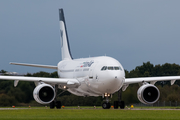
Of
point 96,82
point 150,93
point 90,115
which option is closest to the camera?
point 90,115

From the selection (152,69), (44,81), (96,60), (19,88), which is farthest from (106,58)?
(152,69)

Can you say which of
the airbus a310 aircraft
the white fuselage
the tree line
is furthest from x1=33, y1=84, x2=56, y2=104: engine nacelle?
the tree line

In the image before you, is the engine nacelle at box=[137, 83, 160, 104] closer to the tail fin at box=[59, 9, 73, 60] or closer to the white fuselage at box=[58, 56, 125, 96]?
the white fuselage at box=[58, 56, 125, 96]

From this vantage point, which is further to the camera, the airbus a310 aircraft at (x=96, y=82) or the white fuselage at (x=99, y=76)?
the airbus a310 aircraft at (x=96, y=82)

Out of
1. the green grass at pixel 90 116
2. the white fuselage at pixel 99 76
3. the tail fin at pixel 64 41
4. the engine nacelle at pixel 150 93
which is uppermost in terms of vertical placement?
the tail fin at pixel 64 41

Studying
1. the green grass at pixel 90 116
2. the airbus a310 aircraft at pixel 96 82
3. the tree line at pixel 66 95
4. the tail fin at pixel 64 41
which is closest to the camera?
the green grass at pixel 90 116

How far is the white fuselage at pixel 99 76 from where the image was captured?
28547mm

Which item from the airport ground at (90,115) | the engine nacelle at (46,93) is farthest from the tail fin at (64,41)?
the airport ground at (90,115)

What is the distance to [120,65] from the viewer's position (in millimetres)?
29719

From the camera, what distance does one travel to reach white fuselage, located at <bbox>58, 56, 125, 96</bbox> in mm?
28547

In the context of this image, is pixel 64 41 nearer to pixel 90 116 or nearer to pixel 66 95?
pixel 66 95

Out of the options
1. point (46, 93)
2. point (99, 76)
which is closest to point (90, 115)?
point (99, 76)

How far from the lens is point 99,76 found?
29.5 m

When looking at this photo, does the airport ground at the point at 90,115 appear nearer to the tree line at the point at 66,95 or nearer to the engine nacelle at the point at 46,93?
the engine nacelle at the point at 46,93
